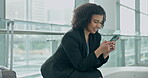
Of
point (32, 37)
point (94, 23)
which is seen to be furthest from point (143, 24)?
point (94, 23)

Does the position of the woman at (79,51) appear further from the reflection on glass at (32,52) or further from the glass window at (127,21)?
the glass window at (127,21)

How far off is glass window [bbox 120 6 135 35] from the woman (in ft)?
11.6

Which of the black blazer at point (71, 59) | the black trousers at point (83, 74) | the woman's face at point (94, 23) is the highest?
the woman's face at point (94, 23)

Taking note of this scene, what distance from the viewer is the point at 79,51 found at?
5.10 feet

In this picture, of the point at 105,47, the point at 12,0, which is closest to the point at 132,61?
the point at 12,0

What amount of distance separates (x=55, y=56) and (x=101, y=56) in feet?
1.18

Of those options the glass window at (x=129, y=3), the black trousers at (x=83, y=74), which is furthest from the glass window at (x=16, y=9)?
the glass window at (x=129, y=3)

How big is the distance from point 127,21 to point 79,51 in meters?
4.42

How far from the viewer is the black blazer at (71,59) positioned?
5.01ft

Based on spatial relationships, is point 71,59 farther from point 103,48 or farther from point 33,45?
point 33,45

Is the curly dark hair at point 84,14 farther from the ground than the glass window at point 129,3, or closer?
closer

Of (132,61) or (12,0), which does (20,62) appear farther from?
(132,61)

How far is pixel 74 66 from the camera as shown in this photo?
1.56 metres

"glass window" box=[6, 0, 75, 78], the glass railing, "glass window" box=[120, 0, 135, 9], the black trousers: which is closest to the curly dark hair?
the black trousers
